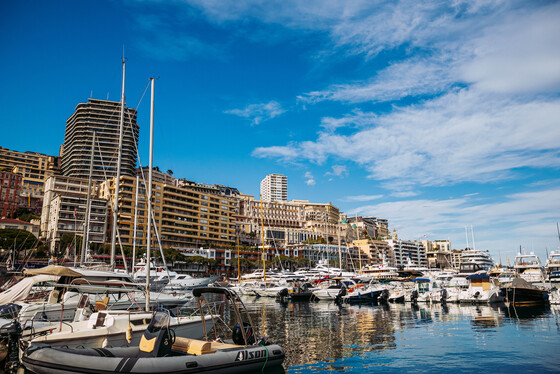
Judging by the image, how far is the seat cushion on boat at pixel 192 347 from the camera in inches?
506

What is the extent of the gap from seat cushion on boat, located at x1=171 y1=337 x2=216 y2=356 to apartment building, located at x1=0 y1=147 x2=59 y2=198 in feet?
447

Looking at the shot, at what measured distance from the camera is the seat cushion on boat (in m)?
12.8

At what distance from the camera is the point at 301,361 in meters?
16.2

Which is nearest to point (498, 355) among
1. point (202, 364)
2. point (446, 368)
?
point (446, 368)

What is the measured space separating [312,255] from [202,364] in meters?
139

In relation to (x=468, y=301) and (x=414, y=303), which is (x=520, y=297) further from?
(x=414, y=303)

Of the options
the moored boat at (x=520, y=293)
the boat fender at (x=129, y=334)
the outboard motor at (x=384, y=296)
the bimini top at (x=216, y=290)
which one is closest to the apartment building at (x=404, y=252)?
the outboard motor at (x=384, y=296)

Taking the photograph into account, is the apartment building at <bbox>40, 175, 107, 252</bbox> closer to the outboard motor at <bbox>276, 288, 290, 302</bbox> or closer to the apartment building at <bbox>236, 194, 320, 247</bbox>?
the outboard motor at <bbox>276, 288, 290, 302</bbox>

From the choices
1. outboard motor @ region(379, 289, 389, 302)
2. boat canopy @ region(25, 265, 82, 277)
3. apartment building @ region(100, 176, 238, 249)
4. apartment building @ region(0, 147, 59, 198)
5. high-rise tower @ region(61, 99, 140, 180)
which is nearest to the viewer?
boat canopy @ region(25, 265, 82, 277)

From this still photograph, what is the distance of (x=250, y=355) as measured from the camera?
43.9 ft

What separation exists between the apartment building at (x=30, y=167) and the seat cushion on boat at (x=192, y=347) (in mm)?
136103

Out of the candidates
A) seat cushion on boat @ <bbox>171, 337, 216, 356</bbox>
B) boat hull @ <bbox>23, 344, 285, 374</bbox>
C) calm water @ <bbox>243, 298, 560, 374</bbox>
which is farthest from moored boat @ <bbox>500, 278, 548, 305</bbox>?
seat cushion on boat @ <bbox>171, 337, 216, 356</bbox>

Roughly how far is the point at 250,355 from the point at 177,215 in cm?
10989

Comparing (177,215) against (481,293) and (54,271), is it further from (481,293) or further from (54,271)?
(54,271)
